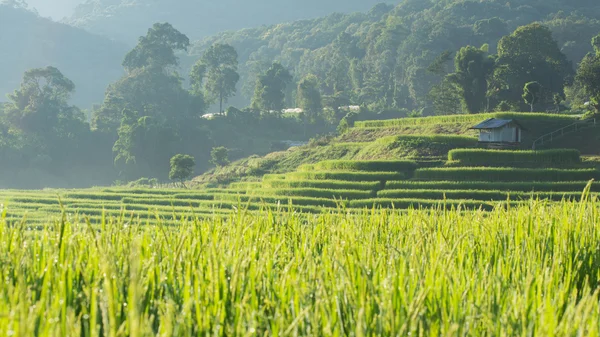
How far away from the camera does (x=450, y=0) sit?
149 metres

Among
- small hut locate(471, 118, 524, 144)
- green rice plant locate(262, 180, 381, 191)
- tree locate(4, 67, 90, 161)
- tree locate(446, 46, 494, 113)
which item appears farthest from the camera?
tree locate(4, 67, 90, 161)

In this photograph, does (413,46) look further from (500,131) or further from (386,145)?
(500,131)

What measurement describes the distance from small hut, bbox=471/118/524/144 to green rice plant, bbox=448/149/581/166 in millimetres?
3529

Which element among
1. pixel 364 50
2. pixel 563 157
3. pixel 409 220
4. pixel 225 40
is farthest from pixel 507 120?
pixel 225 40

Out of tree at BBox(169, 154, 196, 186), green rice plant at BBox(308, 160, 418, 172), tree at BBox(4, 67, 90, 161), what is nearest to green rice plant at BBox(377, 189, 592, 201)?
green rice plant at BBox(308, 160, 418, 172)

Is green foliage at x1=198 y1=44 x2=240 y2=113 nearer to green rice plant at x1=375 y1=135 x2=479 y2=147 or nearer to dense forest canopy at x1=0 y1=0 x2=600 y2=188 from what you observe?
dense forest canopy at x1=0 y1=0 x2=600 y2=188

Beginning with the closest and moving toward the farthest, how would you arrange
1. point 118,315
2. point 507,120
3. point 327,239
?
point 118,315, point 327,239, point 507,120

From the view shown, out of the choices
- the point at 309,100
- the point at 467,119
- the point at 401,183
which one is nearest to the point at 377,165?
the point at 401,183

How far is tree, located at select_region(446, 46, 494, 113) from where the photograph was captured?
5822 centimetres

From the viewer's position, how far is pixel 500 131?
44.3 meters

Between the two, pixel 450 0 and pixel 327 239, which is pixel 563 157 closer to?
pixel 327 239

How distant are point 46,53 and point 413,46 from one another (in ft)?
283

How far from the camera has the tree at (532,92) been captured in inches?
2128

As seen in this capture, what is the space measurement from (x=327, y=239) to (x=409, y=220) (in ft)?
5.15
